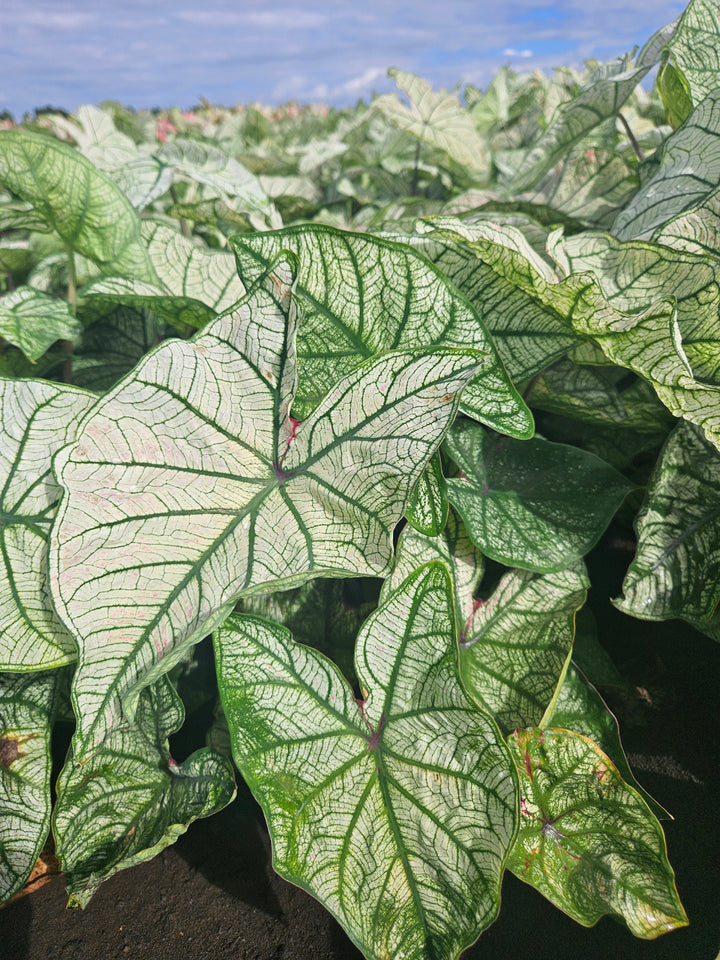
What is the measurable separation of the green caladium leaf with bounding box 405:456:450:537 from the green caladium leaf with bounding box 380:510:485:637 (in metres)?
0.09

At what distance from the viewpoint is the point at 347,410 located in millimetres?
685

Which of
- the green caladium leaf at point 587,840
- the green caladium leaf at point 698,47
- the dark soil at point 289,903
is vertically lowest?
the dark soil at point 289,903

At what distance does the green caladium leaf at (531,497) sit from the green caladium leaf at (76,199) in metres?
0.68

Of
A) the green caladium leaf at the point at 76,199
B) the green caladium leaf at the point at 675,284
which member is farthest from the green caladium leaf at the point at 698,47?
the green caladium leaf at the point at 76,199

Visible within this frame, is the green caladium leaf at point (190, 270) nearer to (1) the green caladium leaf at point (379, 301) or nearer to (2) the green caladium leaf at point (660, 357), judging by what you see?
(1) the green caladium leaf at point (379, 301)

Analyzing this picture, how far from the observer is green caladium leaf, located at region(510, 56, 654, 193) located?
3.94 feet

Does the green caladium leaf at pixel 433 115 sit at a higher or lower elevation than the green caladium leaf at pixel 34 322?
higher

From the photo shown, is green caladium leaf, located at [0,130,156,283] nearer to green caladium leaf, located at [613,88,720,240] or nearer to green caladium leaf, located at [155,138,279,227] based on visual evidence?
green caladium leaf, located at [155,138,279,227]

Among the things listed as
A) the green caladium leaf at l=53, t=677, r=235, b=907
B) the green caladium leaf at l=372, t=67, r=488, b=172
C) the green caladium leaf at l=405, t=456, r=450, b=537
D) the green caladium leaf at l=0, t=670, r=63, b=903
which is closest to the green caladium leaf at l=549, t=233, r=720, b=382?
the green caladium leaf at l=405, t=456, r=450, b=537

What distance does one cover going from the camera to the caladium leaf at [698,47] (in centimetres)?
112

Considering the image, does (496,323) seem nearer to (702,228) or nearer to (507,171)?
(702,228)

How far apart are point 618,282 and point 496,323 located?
191 mm

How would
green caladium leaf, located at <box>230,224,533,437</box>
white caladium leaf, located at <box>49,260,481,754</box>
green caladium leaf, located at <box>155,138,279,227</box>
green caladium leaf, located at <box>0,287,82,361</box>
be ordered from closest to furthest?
white caladium leaf, located at <box>49,260,481,754</box> < green caladium leaf, located at <box>230,224,533,437</box> < green caladium leaf, located at <box>0,287,82,361</box> < green caladium leaf, located at <box>155,138,279,227</box>

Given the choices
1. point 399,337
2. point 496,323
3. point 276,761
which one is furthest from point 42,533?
point 496,323
